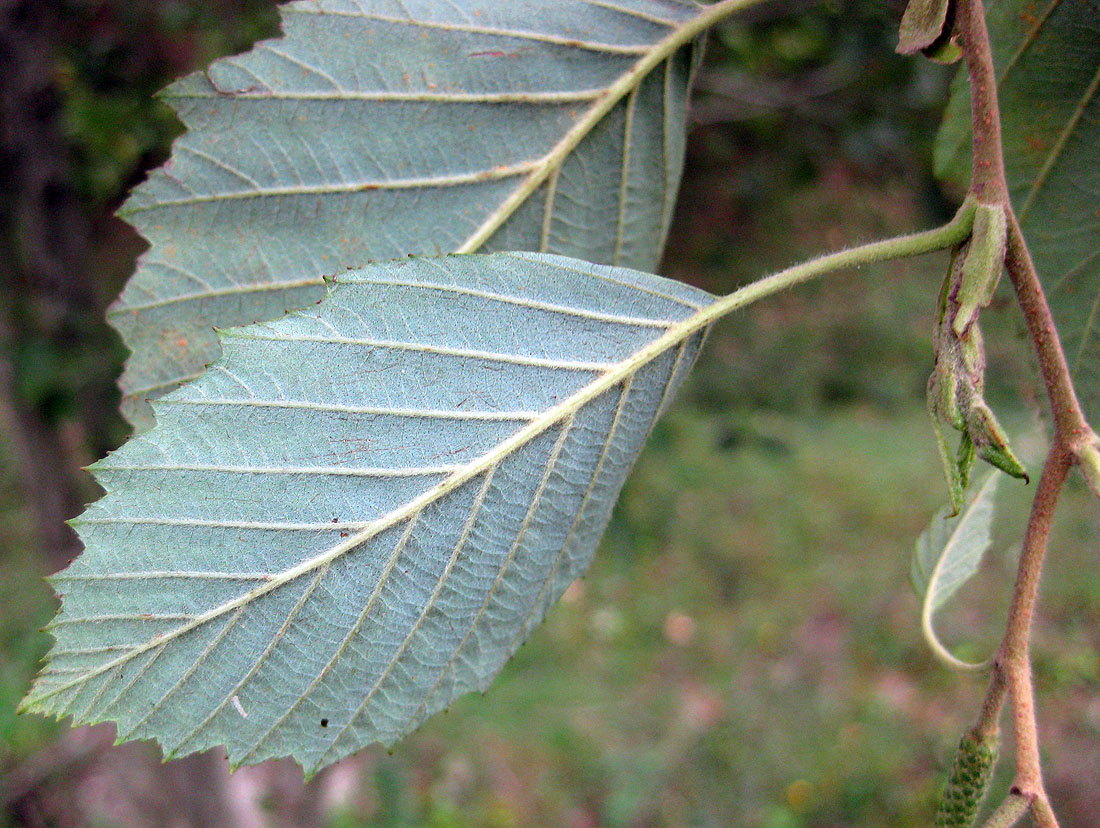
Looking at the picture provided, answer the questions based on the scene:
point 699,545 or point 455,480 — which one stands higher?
point 455,480

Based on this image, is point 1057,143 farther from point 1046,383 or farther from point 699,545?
point 699,545

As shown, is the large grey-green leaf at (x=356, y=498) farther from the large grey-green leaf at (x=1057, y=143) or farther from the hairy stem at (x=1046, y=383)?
the large grey-green leaf at (x=1057, y=143)

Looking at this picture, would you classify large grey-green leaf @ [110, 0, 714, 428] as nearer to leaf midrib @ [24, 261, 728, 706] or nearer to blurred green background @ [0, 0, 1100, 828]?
leaf midrib @ [24, 261, 728, 706]

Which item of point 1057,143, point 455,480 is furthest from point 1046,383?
point 455,480

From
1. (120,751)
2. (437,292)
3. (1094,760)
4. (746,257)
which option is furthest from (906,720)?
(437,292)

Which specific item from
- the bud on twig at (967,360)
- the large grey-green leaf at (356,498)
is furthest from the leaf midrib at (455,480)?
the bud on twig at (967,360)

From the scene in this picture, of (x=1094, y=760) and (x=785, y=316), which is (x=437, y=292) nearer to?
(x=1094, y=760)

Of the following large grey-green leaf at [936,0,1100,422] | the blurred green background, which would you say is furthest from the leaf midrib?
the blurred green background
